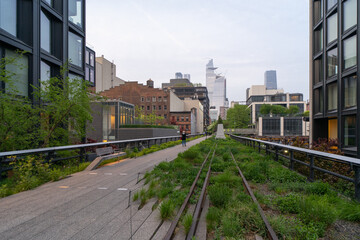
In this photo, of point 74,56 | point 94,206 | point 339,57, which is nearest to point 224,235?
point 94,206

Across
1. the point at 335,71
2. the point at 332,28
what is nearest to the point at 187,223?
the point at 335,71

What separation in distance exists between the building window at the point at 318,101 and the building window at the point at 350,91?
5.75 meters

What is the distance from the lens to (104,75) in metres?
78.8

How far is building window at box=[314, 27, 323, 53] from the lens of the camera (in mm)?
27156

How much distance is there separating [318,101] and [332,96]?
3166 millimetres

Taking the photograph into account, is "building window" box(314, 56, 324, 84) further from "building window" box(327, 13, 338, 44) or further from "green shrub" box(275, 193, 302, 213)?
"green shrub" box(275, 193, 302, 213)

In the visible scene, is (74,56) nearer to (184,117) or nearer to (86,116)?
(86,116)

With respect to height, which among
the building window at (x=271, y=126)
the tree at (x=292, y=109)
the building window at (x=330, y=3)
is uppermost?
the building window at (x=330, y=3)

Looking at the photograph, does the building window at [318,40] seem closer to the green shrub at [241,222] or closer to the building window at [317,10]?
the building window at [317,10]

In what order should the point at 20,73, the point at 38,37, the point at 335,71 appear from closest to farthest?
the point at 20,73, the point at 38,37, the point at 335,71

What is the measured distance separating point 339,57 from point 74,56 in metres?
25.2

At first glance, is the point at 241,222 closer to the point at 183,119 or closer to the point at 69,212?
the point at 69,212

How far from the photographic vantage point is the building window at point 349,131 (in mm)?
20047

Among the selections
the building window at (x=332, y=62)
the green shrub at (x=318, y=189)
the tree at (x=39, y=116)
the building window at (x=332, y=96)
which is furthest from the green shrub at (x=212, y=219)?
the building window at (x=332, y=96)
